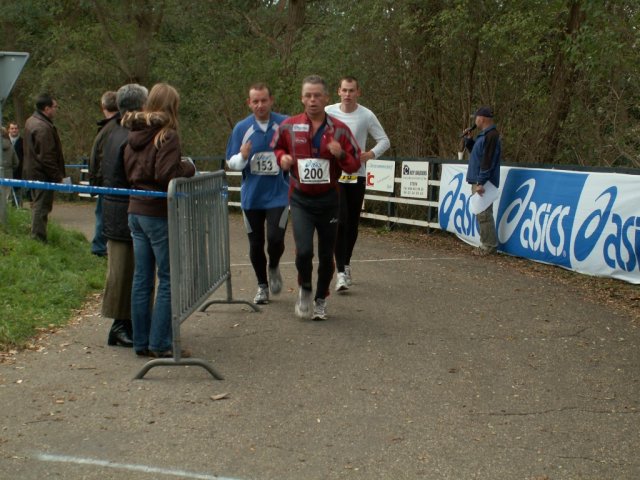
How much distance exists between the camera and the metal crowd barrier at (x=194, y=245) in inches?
262

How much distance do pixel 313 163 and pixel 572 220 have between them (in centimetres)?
475

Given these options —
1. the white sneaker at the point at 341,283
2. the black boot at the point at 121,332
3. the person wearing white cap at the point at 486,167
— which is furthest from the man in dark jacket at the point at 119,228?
the person wearing white cap at the point at 486,167

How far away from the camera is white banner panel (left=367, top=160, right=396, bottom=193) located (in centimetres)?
1800

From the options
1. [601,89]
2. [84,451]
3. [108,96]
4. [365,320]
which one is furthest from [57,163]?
[601,89]

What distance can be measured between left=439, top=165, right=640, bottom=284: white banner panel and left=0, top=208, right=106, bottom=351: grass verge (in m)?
5.54

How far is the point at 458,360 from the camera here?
733 centimetres

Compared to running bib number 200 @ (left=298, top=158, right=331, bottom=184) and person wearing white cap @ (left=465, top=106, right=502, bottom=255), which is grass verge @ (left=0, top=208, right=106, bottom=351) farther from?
person wearing white cap @ (left=465, top=106, right=502, bottom=255)

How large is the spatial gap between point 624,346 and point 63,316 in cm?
483

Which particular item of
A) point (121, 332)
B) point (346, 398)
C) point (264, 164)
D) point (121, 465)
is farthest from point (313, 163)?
point (121, 465)

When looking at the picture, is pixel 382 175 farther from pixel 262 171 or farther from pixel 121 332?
pixel 121 332

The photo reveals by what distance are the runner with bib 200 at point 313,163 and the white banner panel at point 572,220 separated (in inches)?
153

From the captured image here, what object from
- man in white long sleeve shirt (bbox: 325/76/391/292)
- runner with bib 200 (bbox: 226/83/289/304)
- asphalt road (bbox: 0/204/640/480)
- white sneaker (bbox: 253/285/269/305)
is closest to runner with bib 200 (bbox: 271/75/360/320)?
runner with bib 200 (bbox: 226/83/289/304)

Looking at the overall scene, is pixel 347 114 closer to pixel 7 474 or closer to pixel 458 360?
pixel 458 360

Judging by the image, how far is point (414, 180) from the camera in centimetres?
1730
